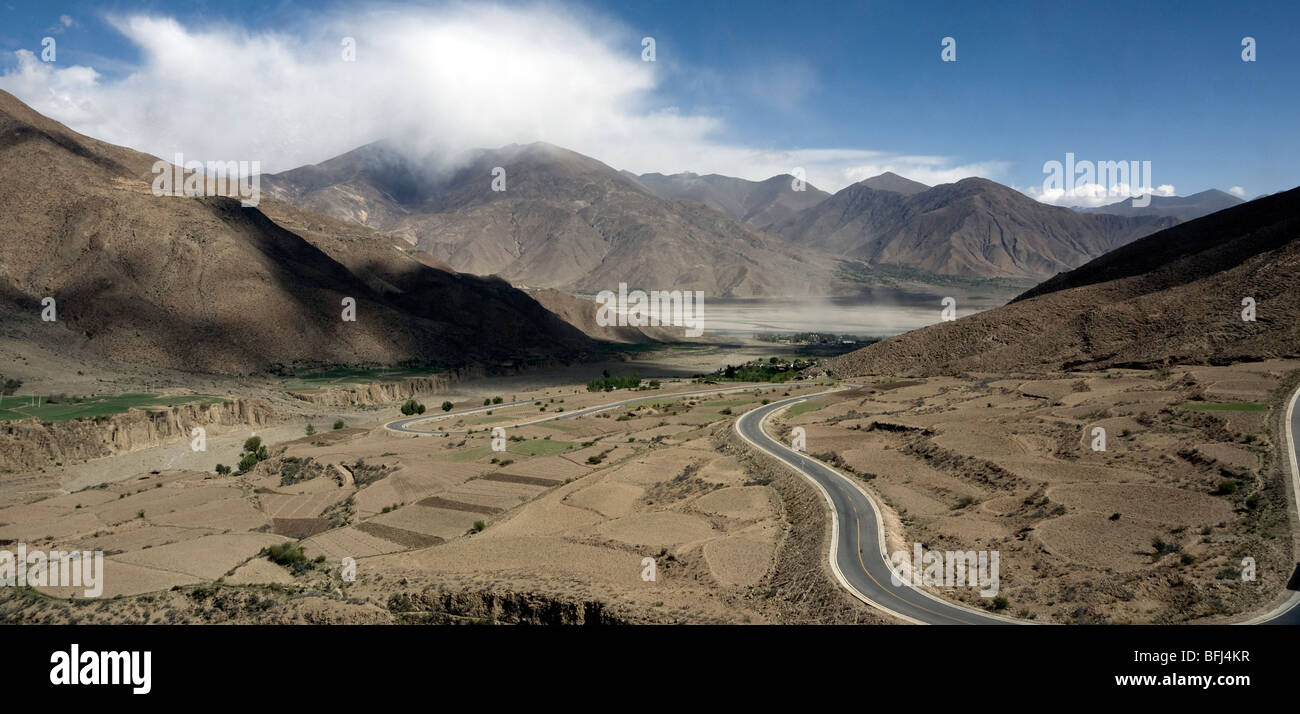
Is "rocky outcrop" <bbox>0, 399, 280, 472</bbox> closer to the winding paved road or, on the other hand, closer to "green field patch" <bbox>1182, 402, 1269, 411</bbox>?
the winding paved road

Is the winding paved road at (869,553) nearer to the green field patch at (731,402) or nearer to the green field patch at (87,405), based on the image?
the green field patch at (731,402)

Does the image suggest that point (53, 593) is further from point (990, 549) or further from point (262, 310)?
point (262, 310)

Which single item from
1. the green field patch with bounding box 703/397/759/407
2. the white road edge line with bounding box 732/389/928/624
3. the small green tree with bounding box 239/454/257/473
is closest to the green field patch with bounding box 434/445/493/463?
the small green tree with bounding box 239/454/257/473

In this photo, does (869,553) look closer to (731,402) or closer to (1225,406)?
(1225,406)

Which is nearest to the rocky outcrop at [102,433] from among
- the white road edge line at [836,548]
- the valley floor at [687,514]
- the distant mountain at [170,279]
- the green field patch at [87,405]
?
the green field patch at [87,405]

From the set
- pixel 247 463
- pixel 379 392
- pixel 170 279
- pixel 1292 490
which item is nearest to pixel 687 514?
pixel 1292 490
